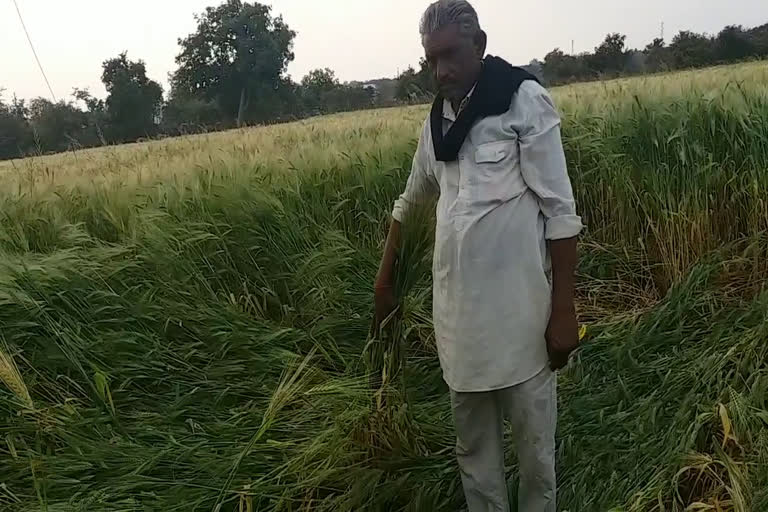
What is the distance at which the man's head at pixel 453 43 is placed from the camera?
184 cm

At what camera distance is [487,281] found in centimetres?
189

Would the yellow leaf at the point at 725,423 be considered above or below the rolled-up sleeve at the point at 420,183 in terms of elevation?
below

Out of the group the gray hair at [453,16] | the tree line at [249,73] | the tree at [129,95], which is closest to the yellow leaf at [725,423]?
the gray hair at [453,16]

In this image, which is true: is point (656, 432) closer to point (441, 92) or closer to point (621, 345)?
point (621, 345)

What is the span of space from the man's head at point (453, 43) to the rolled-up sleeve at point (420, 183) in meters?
0.25

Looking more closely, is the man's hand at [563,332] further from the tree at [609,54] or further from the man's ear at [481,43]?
the tree at [609,54]

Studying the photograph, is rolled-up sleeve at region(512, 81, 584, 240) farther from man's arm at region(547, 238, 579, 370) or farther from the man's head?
the man's head

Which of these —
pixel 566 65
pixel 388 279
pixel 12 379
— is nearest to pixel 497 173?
pixel 388 279

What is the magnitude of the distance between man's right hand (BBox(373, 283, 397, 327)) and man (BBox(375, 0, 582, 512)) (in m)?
0.37

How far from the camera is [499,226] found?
187 centimetres

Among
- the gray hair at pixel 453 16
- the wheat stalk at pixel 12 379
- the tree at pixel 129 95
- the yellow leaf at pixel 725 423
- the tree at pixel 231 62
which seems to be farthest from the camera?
the tree at pixel 231 62

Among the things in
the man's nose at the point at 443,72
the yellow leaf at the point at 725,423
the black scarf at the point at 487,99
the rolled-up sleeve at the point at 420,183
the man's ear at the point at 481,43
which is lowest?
the yellow leaf at the point at 725,423

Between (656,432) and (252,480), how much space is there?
1389mm

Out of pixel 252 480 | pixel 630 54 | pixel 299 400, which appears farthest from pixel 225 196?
pixel 630 54
